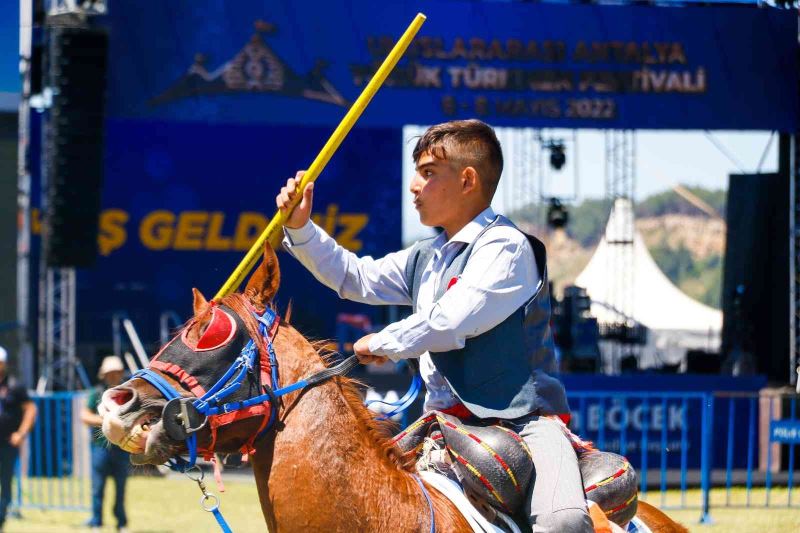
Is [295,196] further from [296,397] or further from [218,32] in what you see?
[218,32]

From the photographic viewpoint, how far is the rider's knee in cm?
361

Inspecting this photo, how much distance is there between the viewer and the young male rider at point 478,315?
3.57m

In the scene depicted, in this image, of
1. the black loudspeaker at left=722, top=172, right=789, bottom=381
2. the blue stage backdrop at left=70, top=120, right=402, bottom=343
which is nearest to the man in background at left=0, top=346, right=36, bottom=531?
the blue stage backdrop at left=70, top=120, right=402, bottom=343

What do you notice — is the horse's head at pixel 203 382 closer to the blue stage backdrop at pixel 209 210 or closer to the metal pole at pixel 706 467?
Answer: the metal pole at pixel 706 467

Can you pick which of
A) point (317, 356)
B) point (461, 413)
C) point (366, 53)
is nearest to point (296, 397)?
point (317, 356)

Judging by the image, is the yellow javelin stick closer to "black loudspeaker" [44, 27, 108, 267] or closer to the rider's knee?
the rider's knee

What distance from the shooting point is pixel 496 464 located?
3.60 metres

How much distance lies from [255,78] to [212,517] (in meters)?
6.32

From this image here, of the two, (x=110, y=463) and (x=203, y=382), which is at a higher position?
(x=203, y=382)

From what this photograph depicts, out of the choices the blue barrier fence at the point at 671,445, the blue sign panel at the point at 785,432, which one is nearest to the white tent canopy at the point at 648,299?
the blue barrier fence at the point at 671,445

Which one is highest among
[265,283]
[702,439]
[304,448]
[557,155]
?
[557,155]

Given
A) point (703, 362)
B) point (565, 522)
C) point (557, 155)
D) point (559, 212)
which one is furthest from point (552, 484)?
point (559, 212)

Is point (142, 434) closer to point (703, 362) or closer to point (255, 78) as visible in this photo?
point (255, 78)

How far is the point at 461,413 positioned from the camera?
3797 millimetres
